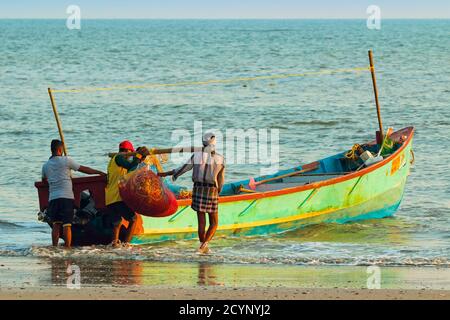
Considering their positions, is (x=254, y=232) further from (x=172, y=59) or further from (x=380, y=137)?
(x=172, y=59)

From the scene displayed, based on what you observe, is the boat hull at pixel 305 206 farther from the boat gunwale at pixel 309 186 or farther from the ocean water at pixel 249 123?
the ocean water at pixel 249 123

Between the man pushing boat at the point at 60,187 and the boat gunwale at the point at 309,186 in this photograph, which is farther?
the boat gunwale at the point at 309,186

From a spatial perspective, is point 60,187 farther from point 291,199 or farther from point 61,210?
point 291,199

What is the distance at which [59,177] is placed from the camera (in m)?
11.5

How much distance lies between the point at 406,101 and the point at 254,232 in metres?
22.6

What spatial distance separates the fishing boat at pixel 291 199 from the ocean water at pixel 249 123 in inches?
6.8

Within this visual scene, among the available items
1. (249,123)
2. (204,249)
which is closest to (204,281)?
(204,249)

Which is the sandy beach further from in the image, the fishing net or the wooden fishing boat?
the wooden fishing boat

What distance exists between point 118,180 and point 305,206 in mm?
3136

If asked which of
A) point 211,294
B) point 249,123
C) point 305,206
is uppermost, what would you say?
point 249,123

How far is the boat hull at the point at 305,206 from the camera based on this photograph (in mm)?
12430

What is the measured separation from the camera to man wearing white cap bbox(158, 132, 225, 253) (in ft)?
38.2

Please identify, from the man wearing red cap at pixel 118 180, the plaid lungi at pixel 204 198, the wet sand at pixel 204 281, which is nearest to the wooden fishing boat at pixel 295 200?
the man wearing red cap at pixel 118 180

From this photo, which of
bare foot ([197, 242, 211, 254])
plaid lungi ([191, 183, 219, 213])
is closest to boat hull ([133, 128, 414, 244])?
plaid lungi ([191, 183, 219, 213])
